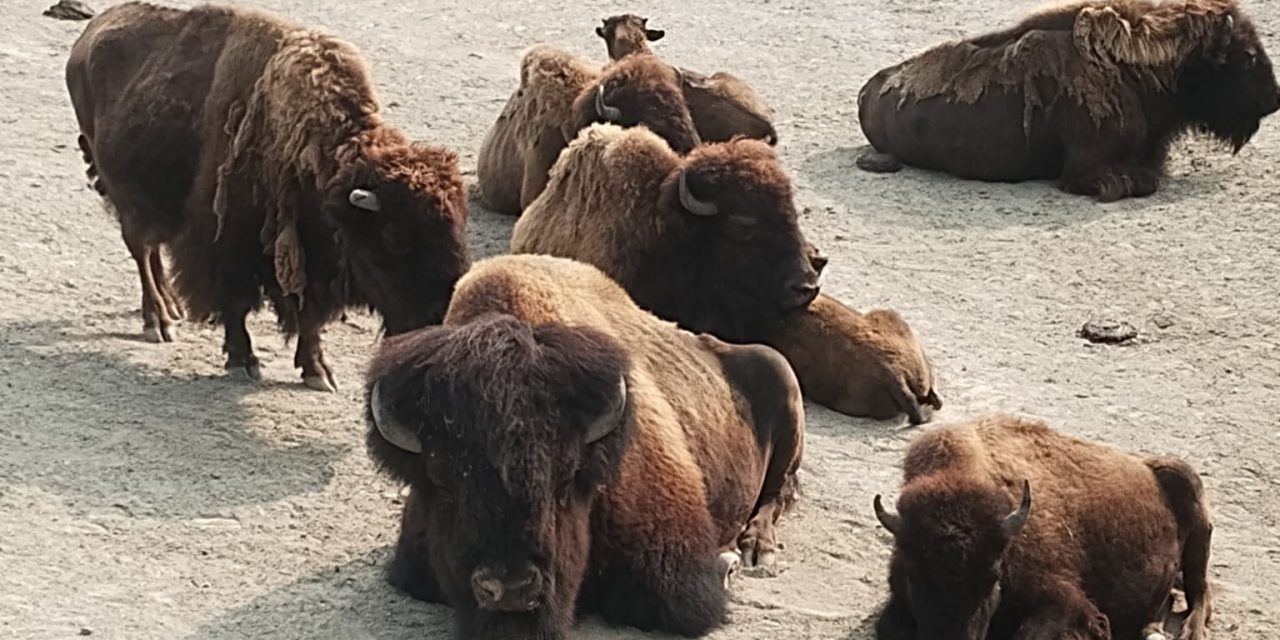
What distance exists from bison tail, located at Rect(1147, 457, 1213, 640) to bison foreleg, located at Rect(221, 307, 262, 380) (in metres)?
4.02

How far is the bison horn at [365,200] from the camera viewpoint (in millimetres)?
7383

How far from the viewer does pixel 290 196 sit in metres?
7.91

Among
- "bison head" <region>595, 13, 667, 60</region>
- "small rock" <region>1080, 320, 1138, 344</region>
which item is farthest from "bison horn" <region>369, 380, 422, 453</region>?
"bison head" <region>595, 13, 667, 60</region>

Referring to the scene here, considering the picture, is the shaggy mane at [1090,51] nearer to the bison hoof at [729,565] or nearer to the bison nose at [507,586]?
the bison hoof at [729,565]

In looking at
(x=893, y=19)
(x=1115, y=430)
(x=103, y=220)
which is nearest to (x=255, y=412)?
(x=103, y=220)

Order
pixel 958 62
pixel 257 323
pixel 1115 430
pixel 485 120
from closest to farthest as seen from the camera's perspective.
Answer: pixel 1115 430 < pixel 257 323 < pixel 958 62 < pixel 485 120

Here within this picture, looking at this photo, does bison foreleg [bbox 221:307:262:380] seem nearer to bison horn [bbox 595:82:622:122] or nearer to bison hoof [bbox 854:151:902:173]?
bison horn [bbox 595:82:622:122]

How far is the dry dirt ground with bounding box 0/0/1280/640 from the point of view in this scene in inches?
245

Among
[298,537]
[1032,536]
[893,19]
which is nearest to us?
[1032,536]

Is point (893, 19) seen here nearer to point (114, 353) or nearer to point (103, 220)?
point (103, 220)

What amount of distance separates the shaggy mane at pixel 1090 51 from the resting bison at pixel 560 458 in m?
5.72

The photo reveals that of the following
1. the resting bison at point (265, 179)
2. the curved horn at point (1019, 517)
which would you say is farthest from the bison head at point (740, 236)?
the curved horn at point (1019, 517)

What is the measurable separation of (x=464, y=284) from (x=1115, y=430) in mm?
3106

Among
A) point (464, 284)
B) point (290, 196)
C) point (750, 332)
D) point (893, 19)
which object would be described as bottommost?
point (893, 19)
